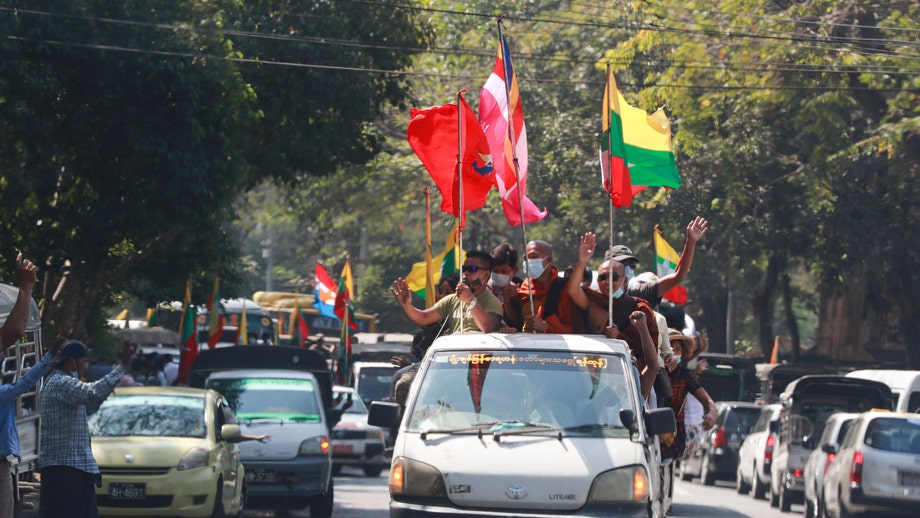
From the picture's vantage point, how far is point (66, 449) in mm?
9891

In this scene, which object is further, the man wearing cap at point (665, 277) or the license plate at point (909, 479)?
the license plate at point (909, 479)

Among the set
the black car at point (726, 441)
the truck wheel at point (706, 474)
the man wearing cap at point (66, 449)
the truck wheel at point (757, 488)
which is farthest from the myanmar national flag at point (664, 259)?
the man wearing cap at point (66, 449)

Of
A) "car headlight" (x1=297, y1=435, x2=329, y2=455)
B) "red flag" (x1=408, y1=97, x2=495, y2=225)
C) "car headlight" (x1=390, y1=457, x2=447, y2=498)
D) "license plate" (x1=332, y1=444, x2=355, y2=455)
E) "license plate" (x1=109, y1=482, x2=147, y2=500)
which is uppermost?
"red flag" (x1=408, y1=97, x2=495, y2=225)

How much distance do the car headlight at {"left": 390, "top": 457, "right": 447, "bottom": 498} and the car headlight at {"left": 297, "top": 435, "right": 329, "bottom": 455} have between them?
756cm

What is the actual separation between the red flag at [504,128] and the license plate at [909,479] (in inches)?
252

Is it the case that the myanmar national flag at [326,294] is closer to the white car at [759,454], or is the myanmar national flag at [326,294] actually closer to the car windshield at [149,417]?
the white car at [759,454]

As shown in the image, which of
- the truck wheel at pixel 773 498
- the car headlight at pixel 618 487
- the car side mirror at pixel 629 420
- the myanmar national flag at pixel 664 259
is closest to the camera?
the car headlight at pixel 618 487

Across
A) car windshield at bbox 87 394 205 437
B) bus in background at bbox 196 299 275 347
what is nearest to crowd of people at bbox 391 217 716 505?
car windshield at bbox 87 394 205 437

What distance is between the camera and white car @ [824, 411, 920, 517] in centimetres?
1605

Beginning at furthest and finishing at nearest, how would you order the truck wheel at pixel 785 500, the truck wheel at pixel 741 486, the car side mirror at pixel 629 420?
the truck wheel at pixel 741 486, the truck wheel at pixel 785 500, the car side mirror at pixel 629 420

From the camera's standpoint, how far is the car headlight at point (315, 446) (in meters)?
16.2

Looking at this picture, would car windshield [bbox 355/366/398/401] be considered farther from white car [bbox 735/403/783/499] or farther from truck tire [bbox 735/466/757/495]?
white car [bbox 735/403/783/499]

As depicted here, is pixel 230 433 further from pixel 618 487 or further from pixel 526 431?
pixel 618 487

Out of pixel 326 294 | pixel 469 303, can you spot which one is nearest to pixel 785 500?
pixel 469 303
